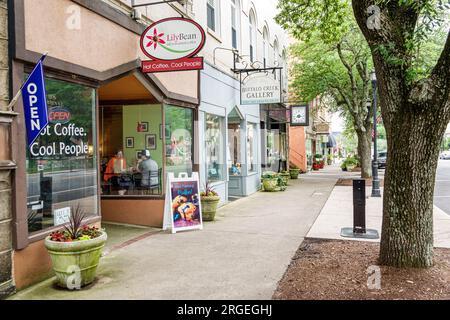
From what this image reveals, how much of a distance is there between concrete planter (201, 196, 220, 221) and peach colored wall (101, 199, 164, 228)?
1.10 metres

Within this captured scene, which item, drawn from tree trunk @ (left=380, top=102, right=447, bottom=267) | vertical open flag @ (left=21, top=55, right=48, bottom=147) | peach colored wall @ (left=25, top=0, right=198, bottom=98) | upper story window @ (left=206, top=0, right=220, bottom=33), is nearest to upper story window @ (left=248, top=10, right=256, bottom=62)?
upper story window @ (left=206, top=0, right=220, bottom=33)

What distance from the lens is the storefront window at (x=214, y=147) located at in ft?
39.0

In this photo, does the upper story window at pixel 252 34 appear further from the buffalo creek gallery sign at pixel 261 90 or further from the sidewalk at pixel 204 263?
the sidewalk at pixel 204 263

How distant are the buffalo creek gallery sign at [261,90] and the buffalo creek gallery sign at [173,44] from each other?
19.6ft

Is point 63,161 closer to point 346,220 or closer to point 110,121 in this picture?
point 110,121

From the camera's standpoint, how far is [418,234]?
5.41 metres

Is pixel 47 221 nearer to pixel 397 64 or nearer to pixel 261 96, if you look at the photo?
pixel 397 64

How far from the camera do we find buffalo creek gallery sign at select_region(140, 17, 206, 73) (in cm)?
738

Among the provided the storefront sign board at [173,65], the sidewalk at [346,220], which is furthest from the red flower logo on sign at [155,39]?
the sidewalk at [346,220]

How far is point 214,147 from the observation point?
12516mm

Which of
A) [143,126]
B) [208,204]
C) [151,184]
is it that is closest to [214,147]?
[208,204]

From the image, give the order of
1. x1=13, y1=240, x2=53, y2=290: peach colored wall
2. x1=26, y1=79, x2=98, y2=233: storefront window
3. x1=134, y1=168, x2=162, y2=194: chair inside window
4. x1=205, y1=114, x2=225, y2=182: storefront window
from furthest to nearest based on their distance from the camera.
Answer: x1=205, y1=114, x2=225, y2=182: storefront window < x1=134, y1=168, x2=162, y2=194: chair inside window < x1=26, y1=79, x2=98, y2=233: storefront window < x1=13, y1=240, x2=53, y2=290: peach colored wall

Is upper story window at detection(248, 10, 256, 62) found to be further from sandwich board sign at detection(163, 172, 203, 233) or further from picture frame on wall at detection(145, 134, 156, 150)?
sandwich board sign at detection(163, 172, 203, 233)
